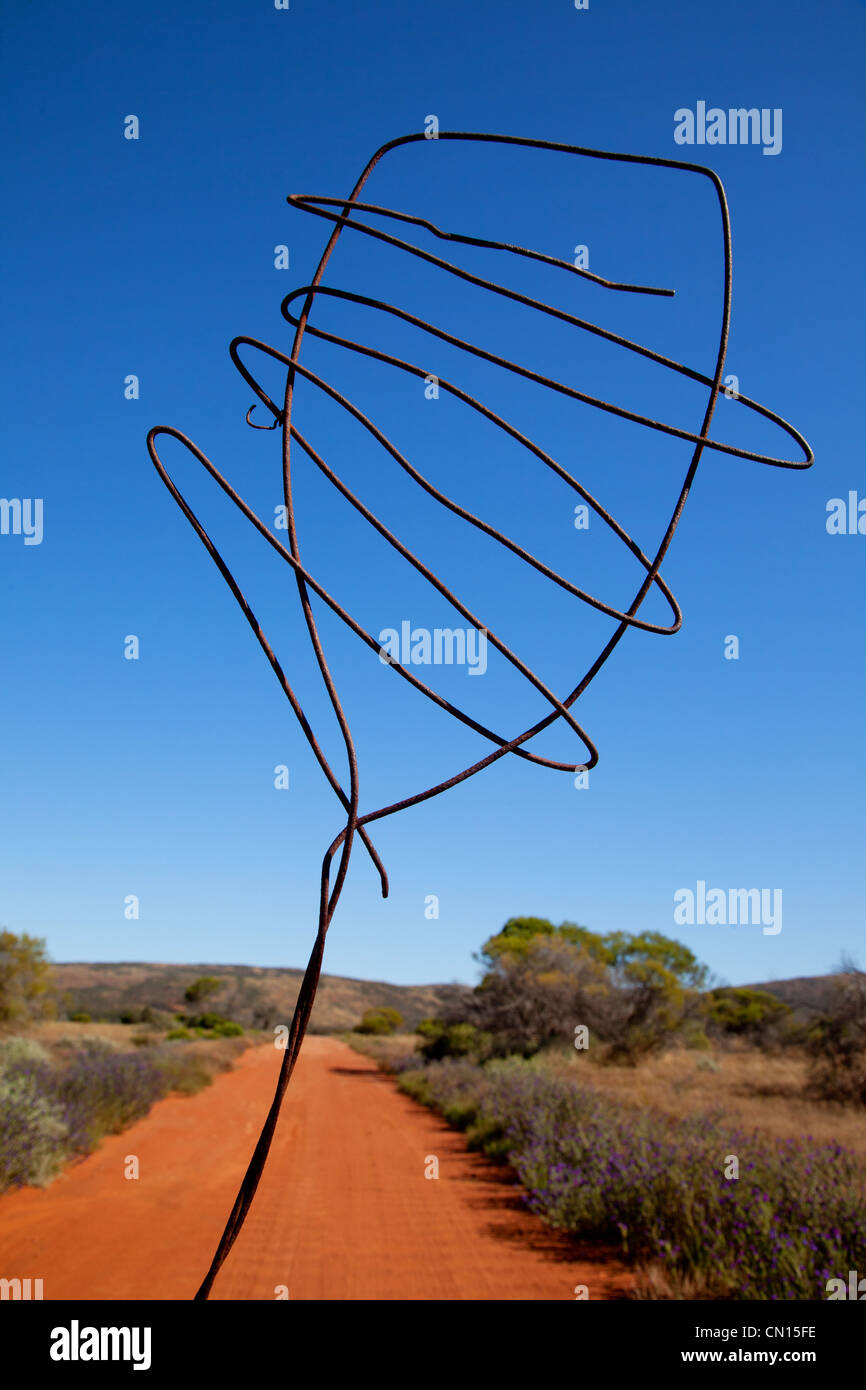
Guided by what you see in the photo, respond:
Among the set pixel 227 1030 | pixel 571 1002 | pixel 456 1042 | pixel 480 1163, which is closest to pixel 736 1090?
pixel 571 1002

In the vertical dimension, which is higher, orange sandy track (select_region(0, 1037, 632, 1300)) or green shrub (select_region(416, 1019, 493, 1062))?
orange sandy track (select_region(0, 1037, 632, 1300))

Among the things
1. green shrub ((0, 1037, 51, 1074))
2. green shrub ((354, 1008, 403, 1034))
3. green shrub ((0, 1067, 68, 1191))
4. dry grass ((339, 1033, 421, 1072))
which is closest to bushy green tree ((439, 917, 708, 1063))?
dry grass ((339, 1033, 421, 1072))

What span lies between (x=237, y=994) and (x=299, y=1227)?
199 ft

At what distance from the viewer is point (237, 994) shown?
64625 mm

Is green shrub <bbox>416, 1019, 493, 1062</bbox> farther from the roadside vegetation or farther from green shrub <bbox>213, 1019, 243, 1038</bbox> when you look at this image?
green shrub <bbox>213, 1019, 243, 1038</bbox>

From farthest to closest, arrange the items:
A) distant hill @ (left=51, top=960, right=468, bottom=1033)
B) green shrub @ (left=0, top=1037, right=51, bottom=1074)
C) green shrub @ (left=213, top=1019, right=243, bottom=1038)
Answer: distant hill @ (left=51, top=960, right=468, bottom=1033) → green shrub @ (left=213, top=1019, right=243, bottom=1038) → green shrub @ (left=0, top=1037, right=51, bottom=1074)

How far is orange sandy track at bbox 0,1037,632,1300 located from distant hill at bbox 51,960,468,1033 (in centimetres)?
4079

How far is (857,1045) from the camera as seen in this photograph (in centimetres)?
1683

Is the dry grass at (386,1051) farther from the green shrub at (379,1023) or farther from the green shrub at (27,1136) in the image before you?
the green shrub at (27,1136)

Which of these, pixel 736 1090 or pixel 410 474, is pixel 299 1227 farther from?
pixel 736 1090

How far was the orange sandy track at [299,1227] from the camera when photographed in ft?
20.4

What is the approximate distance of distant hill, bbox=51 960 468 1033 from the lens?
188 feet

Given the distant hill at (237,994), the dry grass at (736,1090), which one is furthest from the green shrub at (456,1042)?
the distant hill at (237,994)
